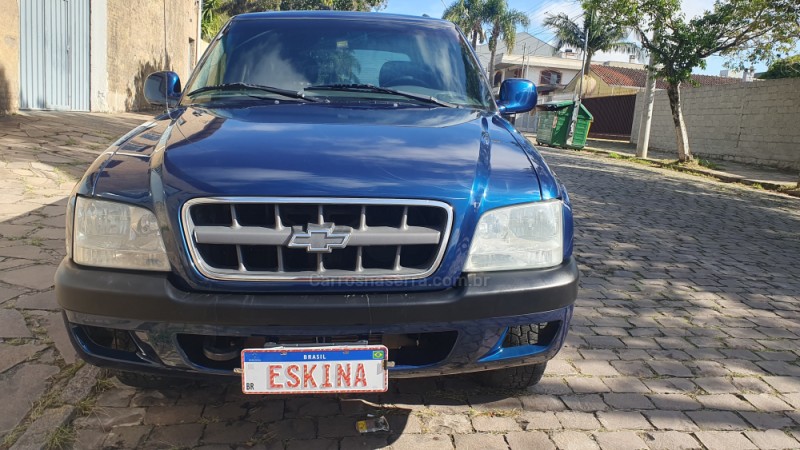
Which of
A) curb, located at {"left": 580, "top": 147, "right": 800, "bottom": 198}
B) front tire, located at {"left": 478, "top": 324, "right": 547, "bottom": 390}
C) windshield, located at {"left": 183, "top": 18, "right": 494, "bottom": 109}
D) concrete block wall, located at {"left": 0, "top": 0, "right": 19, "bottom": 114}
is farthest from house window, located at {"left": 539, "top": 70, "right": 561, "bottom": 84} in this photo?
front tire, located at {"left": 478, "top": 324, "right": 547, "bottom": 390}

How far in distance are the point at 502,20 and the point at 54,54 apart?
3896cm

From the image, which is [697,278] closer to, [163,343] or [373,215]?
[373,215]

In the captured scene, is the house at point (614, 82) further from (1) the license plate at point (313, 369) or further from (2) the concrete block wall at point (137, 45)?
(1) the license plate at point (313, 369)

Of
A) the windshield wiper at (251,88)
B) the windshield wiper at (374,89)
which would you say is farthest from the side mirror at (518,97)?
the windshield wiper at (251,88)

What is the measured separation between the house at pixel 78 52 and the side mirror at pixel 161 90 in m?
7.52

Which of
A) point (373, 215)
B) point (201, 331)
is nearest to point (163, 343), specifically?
point (201, 331)

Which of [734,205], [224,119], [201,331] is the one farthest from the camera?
[734,205]

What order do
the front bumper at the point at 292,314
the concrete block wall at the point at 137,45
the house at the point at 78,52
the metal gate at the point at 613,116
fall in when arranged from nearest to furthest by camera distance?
the front bumper at the point at 292,314, the house at the point at 78,52, the concrete block wall at the point at 137,45, the metal gate at the point at 613,116

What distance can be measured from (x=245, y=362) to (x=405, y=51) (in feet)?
7.04

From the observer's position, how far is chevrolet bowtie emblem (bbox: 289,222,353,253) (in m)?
1.95

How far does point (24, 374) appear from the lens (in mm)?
2793

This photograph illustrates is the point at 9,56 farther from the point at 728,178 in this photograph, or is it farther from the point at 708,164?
the point at 708,164

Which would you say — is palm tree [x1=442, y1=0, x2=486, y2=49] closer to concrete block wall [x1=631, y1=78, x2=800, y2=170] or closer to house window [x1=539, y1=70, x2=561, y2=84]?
house window [x1=539, y1=70, x2=561, y2=84]

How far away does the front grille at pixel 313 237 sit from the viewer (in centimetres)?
196
